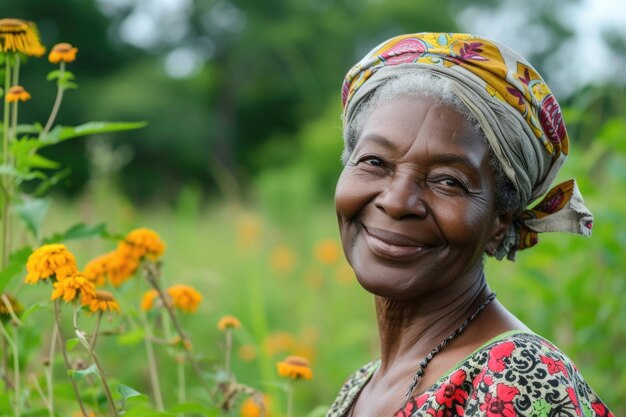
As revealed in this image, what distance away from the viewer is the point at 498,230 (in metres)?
2.17

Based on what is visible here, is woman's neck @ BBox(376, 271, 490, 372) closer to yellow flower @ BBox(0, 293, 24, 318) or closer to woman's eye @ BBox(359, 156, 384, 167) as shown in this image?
woman's eye @ BBox(359, 156, 384, 167)

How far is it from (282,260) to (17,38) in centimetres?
501

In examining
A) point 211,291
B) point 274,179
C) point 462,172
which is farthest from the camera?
point 274,179

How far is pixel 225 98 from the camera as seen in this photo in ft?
129

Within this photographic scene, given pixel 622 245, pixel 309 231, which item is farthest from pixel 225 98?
pixel 622 245

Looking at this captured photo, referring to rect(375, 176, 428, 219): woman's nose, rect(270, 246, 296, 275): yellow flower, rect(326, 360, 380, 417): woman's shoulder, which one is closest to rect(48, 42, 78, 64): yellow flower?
rect(375, 176, 428, 219): woman's nose

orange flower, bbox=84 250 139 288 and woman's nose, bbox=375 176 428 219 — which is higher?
woman's nose, bbox=375 176 428 219

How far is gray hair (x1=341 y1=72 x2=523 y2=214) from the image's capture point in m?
1.99

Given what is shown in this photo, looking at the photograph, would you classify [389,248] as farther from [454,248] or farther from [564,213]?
[564,213]

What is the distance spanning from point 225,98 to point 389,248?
37872mm

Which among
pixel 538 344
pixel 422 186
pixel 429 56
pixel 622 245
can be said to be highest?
pixel 429 56

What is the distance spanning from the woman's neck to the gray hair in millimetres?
190

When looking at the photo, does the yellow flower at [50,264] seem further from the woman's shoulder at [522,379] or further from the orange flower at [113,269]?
the woman's shoulder at [522,379]

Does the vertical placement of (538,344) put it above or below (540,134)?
below
